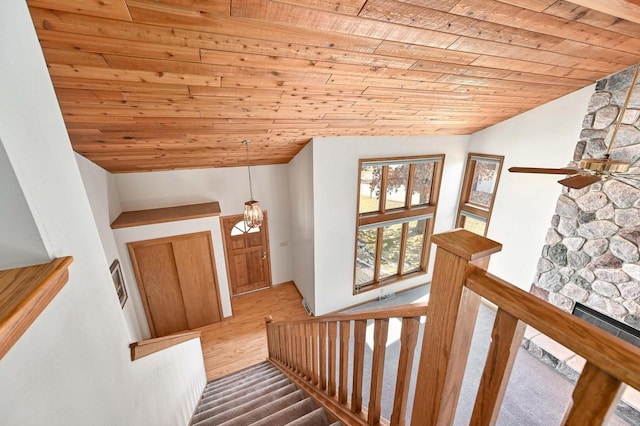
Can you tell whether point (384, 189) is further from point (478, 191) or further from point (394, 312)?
point (394, 312)

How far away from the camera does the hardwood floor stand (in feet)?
12.7

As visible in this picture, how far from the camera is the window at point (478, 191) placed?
4668 mm

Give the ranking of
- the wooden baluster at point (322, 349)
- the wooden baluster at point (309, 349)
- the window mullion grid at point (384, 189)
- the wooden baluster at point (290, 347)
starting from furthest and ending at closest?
the window mullion grid at point (384, 189) < the wooden baluster at point (290, 347) < the wooden baluster at point (309, 349) < the wooden baluster at point (322, 349)

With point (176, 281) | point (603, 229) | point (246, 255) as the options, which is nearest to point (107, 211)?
point (176, 281)

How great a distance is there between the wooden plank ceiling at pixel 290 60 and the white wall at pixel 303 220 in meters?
0.90

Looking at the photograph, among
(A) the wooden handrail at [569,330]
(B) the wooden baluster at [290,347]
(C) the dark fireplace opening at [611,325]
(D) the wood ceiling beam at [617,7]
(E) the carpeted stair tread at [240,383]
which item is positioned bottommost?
(E) the carpeted stair tread at [240,383]

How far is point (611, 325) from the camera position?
332cm

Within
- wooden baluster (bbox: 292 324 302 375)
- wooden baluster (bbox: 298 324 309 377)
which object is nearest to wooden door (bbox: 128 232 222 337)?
wooden baluster (bbox: 292 324 302 375)

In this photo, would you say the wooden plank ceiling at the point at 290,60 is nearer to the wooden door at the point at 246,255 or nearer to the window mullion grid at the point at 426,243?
the wooden door at the point at 246,255

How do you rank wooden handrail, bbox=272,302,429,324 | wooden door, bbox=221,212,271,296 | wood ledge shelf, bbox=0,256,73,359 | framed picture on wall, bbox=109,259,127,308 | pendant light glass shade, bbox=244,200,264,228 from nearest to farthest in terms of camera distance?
1. wood ledge shelf, bbox=0,256,73,359
2. wooden handrail, bbox=272,302,429,324
3. framed picture on wall, bbox=109,259,127,308
4. pendant light glass shade, bbox=244,200,264,228
5. wooden door, bbox=221,212,271,296

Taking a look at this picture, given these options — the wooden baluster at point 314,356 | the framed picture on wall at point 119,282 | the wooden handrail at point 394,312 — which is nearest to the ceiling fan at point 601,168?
the wooden handrail at point 394,312

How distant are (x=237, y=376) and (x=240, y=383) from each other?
0.42 m

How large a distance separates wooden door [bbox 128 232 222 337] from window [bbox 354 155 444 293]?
2594 millimetres

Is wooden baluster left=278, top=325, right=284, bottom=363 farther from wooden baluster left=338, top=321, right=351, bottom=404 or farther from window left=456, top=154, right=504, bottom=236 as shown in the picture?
window left=456, top=154, right=504, bottom=236
